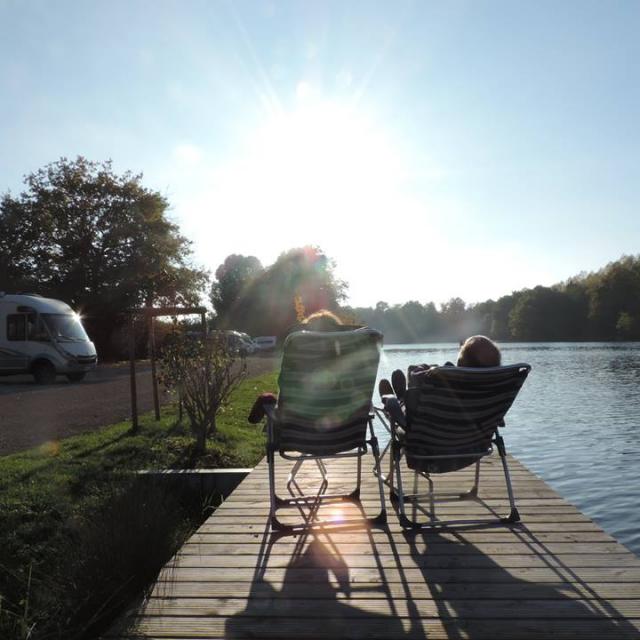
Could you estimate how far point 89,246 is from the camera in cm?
3262

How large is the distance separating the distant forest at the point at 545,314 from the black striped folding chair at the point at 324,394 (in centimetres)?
4438

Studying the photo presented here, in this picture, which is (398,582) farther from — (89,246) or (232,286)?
(232,286)

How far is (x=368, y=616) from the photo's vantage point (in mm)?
2664

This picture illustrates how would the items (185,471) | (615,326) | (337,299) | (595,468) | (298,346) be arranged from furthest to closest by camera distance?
(615,326), (337,299), (595,468), (185,471), (298,346)

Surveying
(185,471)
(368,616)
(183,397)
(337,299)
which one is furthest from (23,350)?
(337,299)

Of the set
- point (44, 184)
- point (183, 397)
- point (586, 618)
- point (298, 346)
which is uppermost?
point (44, 184)

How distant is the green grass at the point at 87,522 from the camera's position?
301cm

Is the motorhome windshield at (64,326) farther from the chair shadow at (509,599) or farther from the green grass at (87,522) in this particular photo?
the chair shadow at (509,599)

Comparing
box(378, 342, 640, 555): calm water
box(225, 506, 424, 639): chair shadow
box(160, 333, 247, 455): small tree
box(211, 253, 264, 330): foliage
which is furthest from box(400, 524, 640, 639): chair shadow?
box(211, 253, 264, 330): foliage

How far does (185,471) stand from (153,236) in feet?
97.5

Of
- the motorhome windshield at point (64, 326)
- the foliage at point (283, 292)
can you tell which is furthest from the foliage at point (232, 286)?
the motorhome windshield at point (64, 326)

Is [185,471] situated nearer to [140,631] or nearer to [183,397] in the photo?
[183,397]

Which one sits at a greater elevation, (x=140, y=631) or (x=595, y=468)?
(x=140, y=631)

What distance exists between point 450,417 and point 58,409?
974 centimetres
